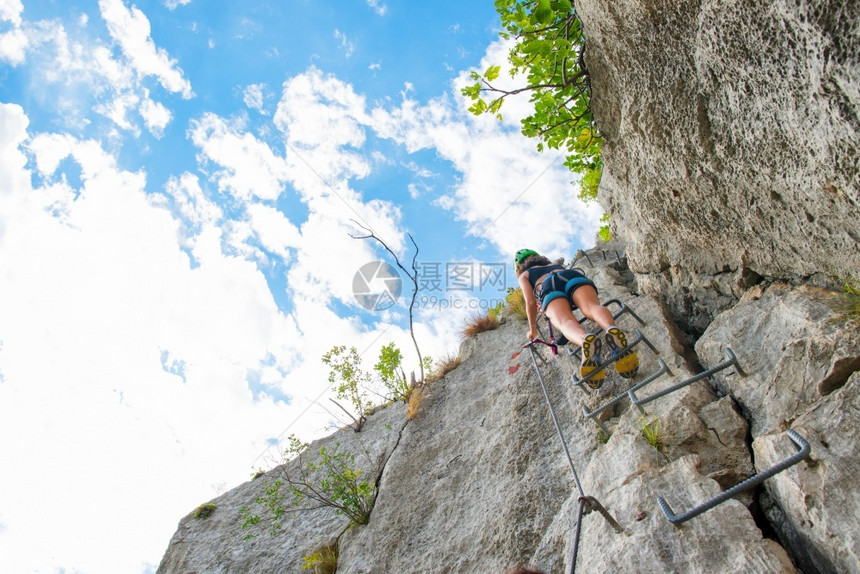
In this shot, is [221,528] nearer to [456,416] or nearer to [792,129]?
[456,416]

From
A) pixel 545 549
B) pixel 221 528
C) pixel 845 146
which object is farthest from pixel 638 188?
pixel 221 528

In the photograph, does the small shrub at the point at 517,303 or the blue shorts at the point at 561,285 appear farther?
the small shrub at the point at 517,303

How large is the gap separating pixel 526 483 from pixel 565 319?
1.59 m

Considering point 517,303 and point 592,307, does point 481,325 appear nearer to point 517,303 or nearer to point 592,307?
point 517,303

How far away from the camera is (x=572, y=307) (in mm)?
5289

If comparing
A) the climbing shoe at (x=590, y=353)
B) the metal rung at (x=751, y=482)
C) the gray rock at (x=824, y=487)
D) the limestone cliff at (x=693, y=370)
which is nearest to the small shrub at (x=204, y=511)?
the limestone cliff at (x=693, y=370)

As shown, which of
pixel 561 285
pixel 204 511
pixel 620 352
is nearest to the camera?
pixel 620 352

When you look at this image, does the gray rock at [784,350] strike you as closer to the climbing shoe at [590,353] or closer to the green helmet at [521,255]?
the climbing shoe at [590,353]

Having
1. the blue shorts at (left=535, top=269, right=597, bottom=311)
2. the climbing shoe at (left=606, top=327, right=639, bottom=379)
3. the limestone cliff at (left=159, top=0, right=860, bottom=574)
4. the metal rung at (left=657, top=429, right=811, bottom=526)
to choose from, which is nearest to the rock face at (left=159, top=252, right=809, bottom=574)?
the limestone cliff at (left=159, top=0, right=860, bottom=574)

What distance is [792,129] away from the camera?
2949mm

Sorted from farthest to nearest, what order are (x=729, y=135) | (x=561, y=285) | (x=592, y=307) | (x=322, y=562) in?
(x=322, y=562)
(x=561, y=285)
(x=592, y=307)
(x=729, y=135)

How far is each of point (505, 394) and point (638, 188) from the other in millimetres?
2881

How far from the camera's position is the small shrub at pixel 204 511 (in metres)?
7.47

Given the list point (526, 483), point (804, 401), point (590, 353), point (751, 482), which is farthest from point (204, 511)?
point (804, 401)
